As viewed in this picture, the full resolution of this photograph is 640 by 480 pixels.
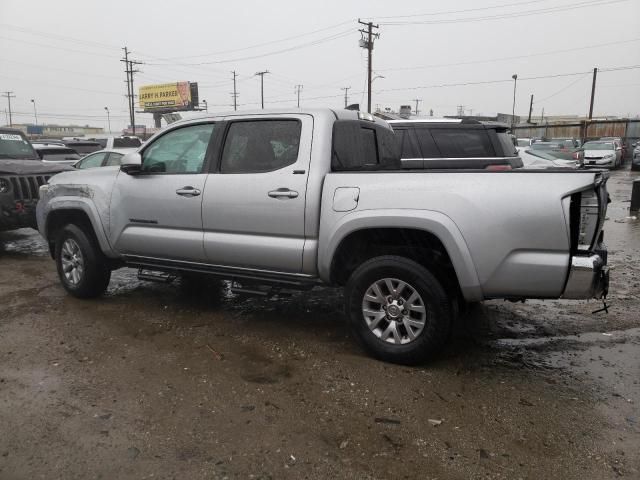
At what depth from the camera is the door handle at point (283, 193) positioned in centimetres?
392

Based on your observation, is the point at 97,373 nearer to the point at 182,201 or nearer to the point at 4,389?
the point at 4,389

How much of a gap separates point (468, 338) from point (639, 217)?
8.76 metres

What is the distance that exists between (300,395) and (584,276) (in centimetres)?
197

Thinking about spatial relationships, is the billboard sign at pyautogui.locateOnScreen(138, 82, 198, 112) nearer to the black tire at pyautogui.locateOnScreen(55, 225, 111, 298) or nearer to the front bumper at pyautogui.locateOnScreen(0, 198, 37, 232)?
the front bumper at pyautogui.locateOnScreen(0, 198, 37, 232)

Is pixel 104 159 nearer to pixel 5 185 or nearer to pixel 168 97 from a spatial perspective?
pixel 5 185

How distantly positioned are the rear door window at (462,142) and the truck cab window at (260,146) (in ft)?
14.9

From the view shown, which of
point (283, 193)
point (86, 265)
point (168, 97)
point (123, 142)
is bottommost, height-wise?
point (86, 265)

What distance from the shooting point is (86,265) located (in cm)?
520

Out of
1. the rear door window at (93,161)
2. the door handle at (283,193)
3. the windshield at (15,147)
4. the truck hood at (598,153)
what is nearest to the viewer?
the door handle at (283,193)

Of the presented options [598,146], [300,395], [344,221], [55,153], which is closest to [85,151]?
[55,153]

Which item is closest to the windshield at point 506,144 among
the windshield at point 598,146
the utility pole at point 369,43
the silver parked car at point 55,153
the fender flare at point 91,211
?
the fender flare at point 91,211

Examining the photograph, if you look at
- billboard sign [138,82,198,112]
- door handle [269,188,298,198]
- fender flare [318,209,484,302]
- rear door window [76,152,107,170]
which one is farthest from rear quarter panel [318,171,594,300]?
billboard sign [138,82,198,112]

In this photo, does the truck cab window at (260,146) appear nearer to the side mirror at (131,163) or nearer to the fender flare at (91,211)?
the side mirror at (131,163)

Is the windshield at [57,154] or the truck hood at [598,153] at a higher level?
the windshield at [57,154]
